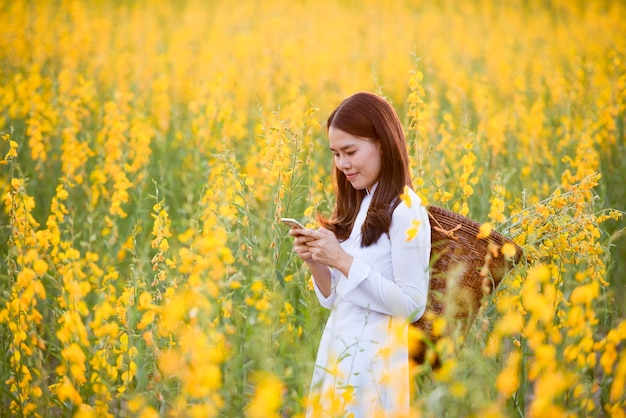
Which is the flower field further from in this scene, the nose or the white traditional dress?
the nose

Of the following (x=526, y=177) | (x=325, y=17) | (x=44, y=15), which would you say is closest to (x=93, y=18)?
(x=44, y=15)

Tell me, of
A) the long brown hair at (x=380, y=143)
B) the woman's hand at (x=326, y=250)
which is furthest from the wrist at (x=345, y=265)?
the long brown hair at (x=380, y=143)

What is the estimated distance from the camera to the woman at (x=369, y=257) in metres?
2.20

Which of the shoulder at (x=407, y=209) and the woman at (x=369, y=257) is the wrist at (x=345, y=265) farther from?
the shoulder at (x=407, y=209)

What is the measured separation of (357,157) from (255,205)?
2.08 feet

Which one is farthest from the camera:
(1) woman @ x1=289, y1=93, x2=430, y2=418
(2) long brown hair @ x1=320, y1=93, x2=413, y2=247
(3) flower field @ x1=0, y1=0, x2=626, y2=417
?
(2) long brown hair @ x1=320, y1=93, x2=413, y2=247

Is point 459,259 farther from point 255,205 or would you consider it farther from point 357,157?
point 255,205


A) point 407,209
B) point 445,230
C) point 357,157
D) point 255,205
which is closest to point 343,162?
point 357,157

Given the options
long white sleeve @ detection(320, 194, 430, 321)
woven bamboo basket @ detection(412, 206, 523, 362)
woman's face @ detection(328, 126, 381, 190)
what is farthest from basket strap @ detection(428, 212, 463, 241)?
woman's face @ detection(328, 126, 381, 190)

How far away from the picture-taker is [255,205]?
289 cm

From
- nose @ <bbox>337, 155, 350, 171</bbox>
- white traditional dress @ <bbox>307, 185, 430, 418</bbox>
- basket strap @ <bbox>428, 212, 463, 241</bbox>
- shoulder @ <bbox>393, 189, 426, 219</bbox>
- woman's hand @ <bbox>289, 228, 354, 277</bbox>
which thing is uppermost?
nose @ <bbox>337, 155, 350, 171</bbox>

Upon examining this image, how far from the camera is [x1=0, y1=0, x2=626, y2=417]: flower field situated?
1.89 metres

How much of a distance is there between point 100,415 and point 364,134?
4.07ft

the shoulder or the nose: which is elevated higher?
the nose
